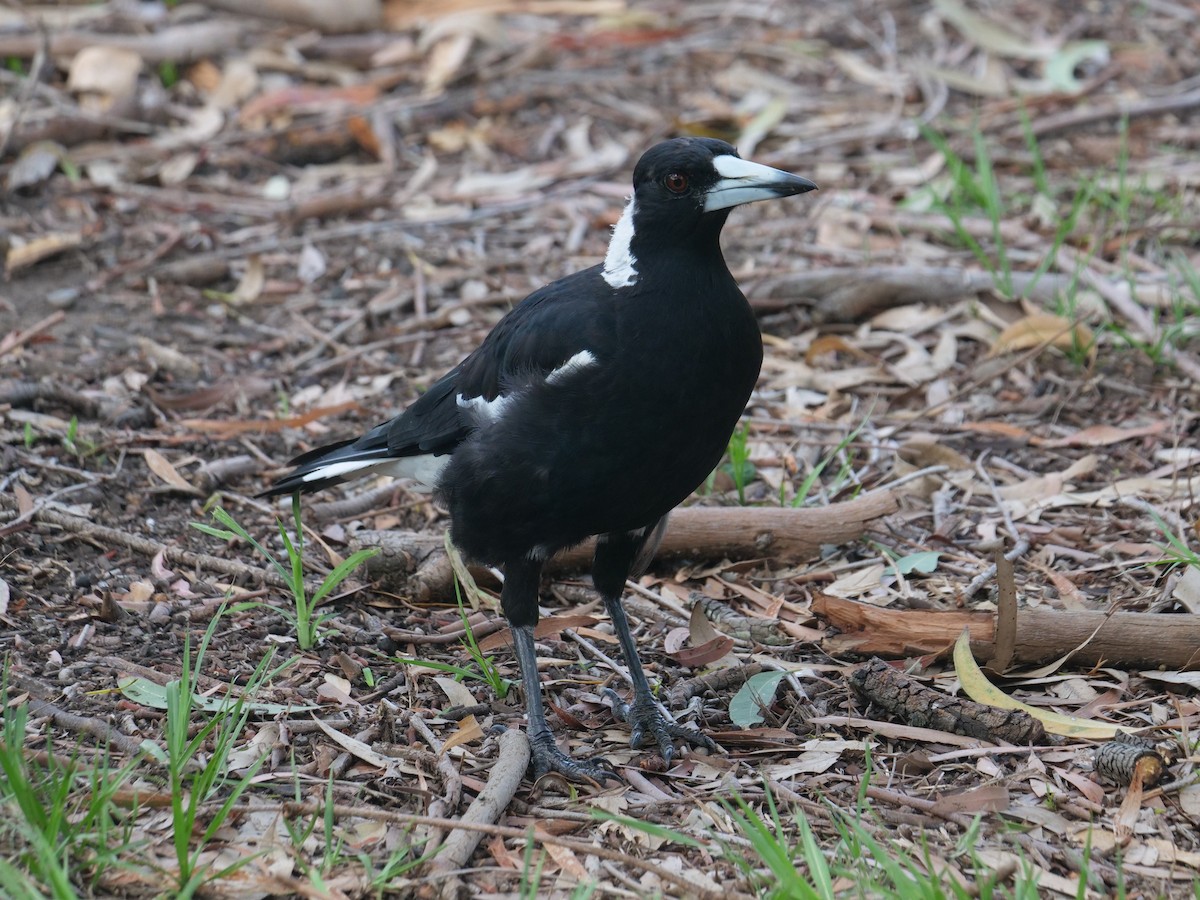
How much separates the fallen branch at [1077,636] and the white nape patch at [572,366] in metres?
0.91

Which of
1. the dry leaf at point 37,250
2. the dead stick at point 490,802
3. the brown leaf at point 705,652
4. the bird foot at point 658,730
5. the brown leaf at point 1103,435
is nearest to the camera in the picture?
the dead stick at point 490,802

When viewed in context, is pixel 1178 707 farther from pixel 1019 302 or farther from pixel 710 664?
pixel 1019 302

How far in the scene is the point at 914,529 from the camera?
350 centimetres

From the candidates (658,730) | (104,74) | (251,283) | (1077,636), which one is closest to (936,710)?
(1077,636)

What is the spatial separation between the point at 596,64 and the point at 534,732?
14.4 feet

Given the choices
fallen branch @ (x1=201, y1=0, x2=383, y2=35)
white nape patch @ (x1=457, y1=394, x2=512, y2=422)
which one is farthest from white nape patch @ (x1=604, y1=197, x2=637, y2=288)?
fallen branch @ (x1=201, y1=0, x2=383, y2=35)

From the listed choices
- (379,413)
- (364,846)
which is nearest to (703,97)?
(379,413)

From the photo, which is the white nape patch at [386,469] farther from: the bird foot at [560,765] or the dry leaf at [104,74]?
the dry leaf at [104,74]

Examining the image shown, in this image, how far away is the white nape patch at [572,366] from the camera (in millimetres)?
2658

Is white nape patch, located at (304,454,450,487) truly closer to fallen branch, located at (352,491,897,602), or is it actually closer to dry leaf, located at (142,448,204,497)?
fallen branch, located at (352,491,897,602)

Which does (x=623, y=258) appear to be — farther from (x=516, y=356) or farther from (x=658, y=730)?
(x=658, y=730)

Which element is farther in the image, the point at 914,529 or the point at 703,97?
the point at 703,97

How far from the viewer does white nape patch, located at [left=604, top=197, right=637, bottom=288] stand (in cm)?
279

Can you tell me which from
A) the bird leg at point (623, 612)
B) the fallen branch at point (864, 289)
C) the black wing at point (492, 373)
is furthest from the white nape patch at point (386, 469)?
the fallen branch at point (864, 289)
